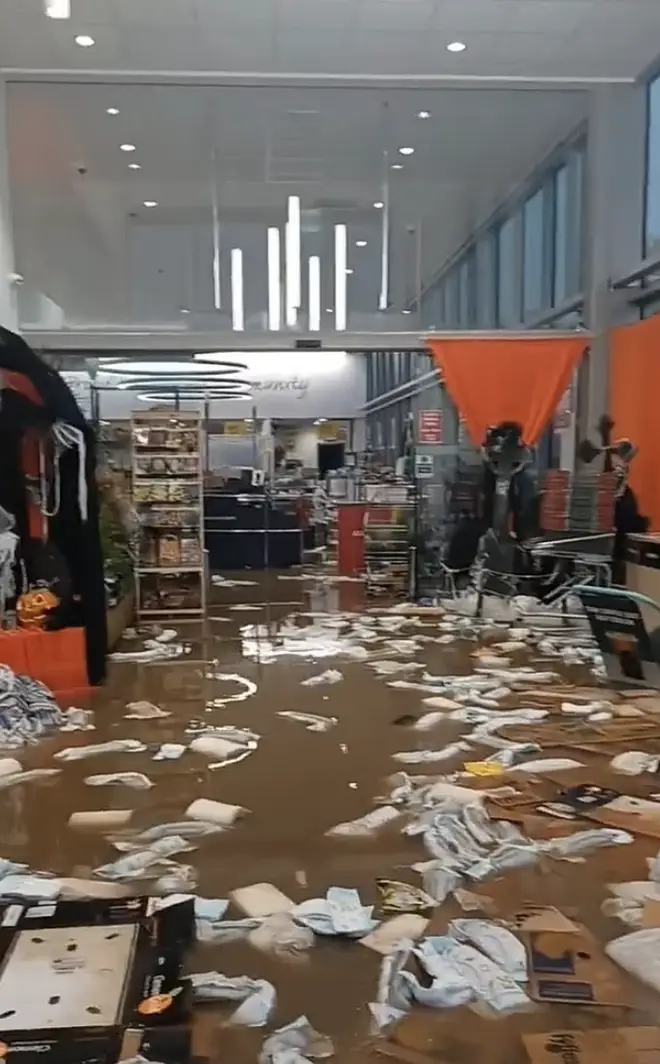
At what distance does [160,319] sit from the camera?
9.05 metres

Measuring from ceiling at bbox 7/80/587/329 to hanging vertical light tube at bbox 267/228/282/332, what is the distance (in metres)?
0.08

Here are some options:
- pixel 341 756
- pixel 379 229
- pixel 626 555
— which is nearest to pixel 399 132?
pixel 379 229

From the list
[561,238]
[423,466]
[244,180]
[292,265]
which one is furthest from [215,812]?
[561,238]

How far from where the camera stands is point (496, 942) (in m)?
2.71

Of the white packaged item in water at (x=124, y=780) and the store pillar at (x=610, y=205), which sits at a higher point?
the store pillar at (x=610, y=205)

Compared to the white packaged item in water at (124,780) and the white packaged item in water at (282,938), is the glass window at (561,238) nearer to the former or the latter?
the white packaged item in water at (124,780)

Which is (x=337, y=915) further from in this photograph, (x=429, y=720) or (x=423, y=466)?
(x=423, y=466)

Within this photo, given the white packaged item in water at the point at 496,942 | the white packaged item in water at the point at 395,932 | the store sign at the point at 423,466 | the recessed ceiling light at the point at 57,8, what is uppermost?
the recessed ceiling light at the point at 57,8

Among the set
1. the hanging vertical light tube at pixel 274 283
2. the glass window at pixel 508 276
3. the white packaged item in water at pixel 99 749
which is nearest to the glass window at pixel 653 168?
the glass window at pixel 508 276

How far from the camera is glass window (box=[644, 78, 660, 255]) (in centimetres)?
873

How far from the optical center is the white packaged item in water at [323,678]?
19.4ft

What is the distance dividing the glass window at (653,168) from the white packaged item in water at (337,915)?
7288 millimetres

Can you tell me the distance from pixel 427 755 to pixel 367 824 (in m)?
0.88

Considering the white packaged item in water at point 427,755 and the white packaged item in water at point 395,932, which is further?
the white packaged item in water at point 427,755
